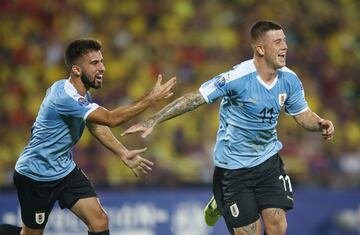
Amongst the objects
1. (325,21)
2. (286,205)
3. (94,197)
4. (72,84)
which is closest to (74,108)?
(72,84)

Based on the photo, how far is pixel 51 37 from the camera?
580 inches

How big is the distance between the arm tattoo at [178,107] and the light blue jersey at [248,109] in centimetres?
7

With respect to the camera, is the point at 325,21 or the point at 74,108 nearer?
the point at 74,108

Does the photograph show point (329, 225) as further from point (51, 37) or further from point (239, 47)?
point (51, 37)

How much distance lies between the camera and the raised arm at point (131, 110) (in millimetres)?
Answer: 7043

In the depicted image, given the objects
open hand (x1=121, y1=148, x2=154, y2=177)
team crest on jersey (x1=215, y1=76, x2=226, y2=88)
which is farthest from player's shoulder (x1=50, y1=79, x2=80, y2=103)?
team crest on jersey (x1=215, y1=76, x2=226, y2=88)

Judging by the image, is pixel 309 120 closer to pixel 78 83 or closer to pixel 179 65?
pixel 78 83

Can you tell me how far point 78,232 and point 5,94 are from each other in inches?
120

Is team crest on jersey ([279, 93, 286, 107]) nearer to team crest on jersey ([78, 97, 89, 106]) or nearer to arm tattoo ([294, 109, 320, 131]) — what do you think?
arm tattoo ([294, 109, 320, 131])

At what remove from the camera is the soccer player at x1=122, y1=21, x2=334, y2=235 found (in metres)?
7.48

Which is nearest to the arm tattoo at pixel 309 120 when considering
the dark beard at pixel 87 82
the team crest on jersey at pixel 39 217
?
the dark beard at pixel 87 82

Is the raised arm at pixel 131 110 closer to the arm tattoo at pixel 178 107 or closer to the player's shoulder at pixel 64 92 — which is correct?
the arm tattoo at pixel 178 107

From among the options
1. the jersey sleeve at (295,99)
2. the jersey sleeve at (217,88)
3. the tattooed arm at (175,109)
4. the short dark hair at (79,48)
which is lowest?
the jersey sleeve at (295,99)

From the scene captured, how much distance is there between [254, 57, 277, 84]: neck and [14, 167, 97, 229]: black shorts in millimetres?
1826
